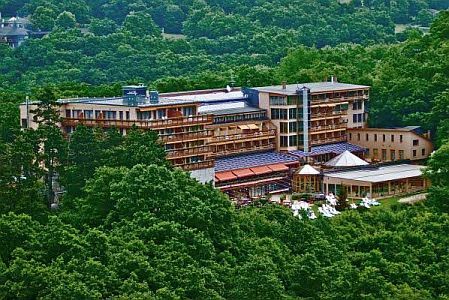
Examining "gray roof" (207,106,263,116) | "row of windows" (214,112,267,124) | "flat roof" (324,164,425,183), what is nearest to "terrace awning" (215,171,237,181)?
"row of windows" (214,112,267,124)

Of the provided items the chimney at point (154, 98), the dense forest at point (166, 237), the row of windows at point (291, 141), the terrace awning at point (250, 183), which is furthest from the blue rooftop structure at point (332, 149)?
the chimney at point (154, 98)

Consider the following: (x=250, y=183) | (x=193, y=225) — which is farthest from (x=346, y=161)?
(x=193, y=225)

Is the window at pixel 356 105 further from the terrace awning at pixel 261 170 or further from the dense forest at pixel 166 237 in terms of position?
the dense forest at pixel 166 237

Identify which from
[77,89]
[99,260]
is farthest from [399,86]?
[99,260]

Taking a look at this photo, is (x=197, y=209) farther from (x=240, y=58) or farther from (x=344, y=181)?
(x=240, y=58)

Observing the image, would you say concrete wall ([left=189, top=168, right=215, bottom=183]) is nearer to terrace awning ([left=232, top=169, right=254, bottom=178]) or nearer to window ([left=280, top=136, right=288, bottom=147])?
terrace awning ([left=232, top=169, right=254, bottom=178])

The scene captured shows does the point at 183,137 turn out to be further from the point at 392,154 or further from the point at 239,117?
the point at 392,154
